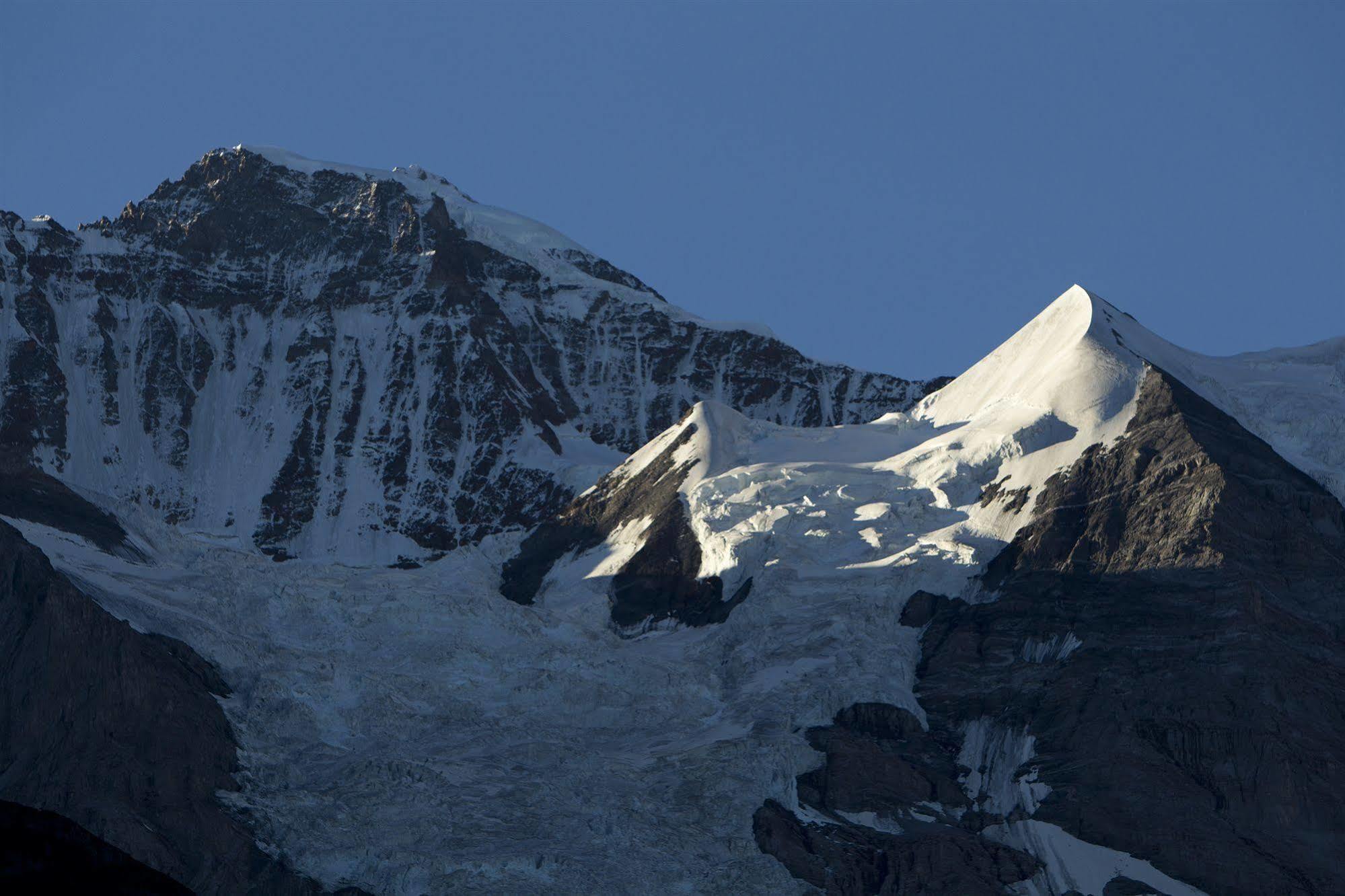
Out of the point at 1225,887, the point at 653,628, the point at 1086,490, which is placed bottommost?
the point at 1225,887

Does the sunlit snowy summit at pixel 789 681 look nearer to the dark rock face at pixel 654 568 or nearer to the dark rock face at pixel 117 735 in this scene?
the dark rock face at pixel 117 735

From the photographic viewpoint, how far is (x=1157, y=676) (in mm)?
148375

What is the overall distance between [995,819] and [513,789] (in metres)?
29.1

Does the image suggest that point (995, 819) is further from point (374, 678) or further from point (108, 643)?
point (108, 643)

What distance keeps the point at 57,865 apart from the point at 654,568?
142 metres

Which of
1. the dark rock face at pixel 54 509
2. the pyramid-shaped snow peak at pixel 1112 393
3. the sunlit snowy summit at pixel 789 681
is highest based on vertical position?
the pyramid-shaped snow peak at pixel 1112 393

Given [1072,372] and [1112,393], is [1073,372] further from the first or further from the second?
[1112,393]

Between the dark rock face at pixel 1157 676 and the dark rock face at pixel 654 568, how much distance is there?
1764 centimetres

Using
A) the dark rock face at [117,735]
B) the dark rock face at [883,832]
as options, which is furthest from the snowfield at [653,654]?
the dark rock face at [117,735]

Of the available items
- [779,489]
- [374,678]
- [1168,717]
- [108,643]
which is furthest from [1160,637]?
[108,643]

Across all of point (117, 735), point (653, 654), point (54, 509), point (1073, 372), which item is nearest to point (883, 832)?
point (653, 654)

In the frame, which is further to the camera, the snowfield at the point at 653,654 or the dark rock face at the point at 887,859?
the snowfield at the point at 653,654

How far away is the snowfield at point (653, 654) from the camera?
131 m

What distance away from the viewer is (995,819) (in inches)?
5517
